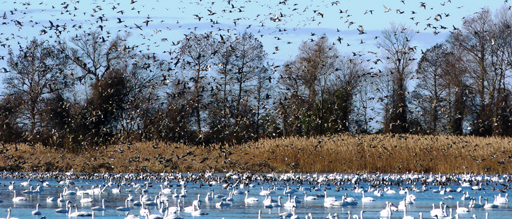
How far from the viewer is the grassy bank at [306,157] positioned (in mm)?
22438

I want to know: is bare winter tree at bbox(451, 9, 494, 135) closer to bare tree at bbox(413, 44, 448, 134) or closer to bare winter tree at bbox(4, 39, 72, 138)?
bare tree at bbox(413, 44, 448, 134)

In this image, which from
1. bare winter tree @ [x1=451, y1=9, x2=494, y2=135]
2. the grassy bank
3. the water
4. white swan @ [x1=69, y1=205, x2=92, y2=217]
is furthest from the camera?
bare winter tree @ [x1=451, y1=9, x2=494, y2=135]

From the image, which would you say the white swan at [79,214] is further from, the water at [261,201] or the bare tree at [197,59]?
the bare tree at [197,59]

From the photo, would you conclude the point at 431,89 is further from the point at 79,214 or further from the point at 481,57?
the point at 79,214

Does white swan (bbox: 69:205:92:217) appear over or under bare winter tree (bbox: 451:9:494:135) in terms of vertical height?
under

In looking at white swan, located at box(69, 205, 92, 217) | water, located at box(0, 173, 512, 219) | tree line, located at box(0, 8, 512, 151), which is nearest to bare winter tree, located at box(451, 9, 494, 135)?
tree line, located at box(0, 8, 512, 151)

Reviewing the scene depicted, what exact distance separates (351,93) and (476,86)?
914 cm

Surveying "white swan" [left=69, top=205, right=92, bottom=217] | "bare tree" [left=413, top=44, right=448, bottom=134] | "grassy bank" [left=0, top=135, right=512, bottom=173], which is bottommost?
"white swan" [left=69, top=205, right=92, bottom=217]

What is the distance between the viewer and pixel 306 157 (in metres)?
23.9

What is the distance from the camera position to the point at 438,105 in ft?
131

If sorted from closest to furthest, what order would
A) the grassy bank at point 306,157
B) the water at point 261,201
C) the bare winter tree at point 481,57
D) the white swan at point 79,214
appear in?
1. the white swan at point 79,214
2. the water at point 261,201
3. the grassy bank at point 306,157
4. the bare winter tree at point 481,57

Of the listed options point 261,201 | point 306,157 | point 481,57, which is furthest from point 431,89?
point 261,201

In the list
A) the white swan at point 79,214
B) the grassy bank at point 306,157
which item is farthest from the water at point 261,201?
the grassy bank at point 306,157

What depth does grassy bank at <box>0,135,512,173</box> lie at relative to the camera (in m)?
22.4
